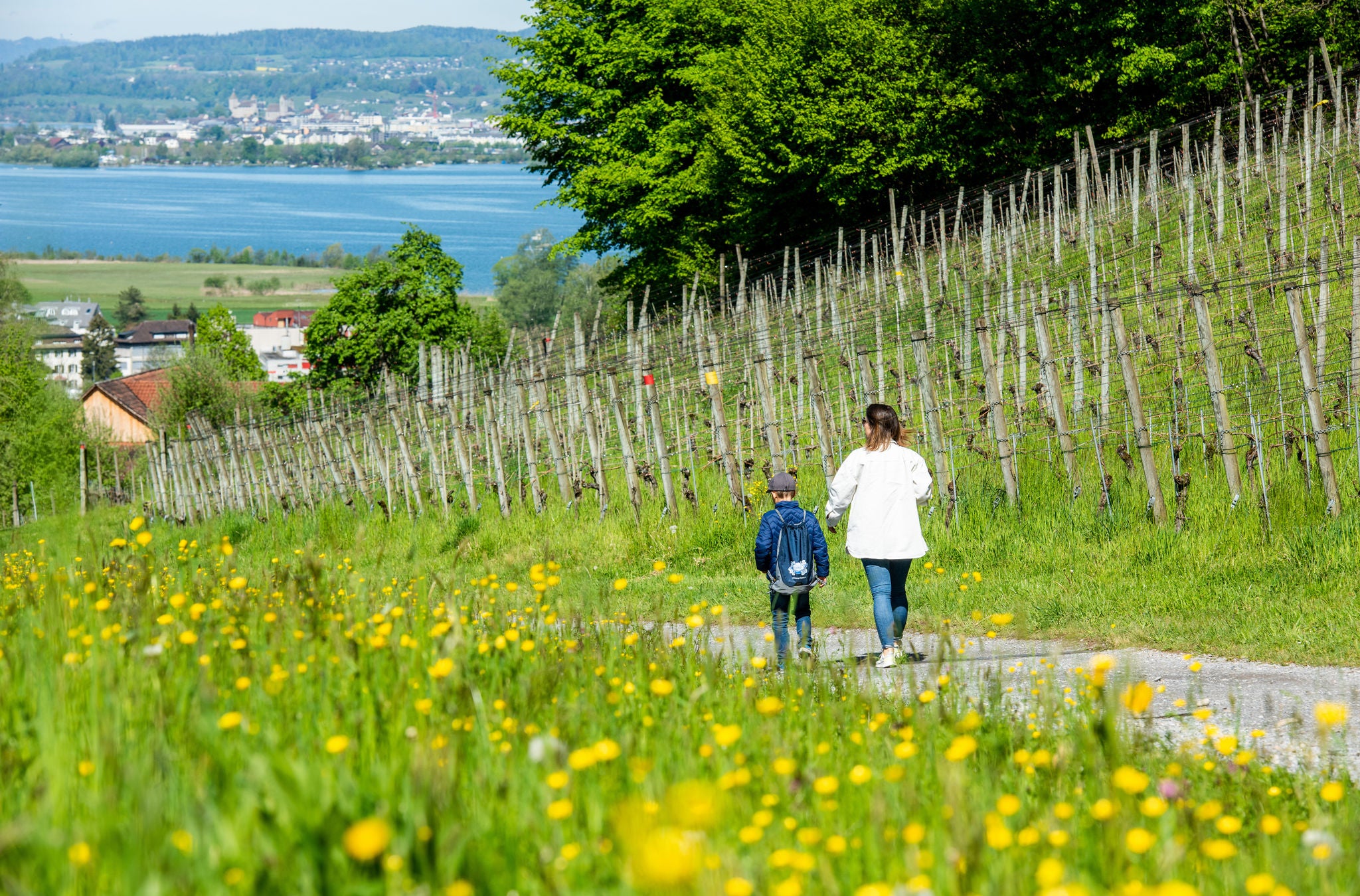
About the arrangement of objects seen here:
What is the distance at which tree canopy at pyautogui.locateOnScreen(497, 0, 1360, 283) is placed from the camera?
31.0 metres

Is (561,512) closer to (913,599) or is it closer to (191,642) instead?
(913,599)

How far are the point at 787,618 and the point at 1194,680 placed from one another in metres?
2.58

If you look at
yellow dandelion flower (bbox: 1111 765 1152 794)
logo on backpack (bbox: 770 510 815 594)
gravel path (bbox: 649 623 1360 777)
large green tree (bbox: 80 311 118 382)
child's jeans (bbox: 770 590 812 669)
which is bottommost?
gravel path (bbox: 649 623 1360 777)

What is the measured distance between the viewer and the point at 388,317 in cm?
4825

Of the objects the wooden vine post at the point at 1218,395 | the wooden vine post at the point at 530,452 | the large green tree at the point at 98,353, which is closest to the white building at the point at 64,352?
the large green tree at the point at 98,353

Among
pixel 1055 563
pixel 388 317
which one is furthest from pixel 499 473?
pixel 388 317

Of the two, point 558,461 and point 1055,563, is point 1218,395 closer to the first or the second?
point 1055,563

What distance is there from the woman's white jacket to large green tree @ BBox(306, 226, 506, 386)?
4145 cm

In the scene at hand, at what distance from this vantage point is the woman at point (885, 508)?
7980 mm

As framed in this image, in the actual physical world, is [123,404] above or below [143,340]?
below

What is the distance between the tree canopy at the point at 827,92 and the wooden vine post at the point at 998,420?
21.6 meters

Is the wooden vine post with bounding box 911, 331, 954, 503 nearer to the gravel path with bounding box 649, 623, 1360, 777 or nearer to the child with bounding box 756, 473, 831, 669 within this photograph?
the gravel path with bounding box 649, 623, 1360, 777

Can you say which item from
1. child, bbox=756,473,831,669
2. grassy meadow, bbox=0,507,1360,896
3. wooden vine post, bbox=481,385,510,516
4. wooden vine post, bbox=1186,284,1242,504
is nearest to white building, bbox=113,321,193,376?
wooden vine post, bbox=481,385,510,516

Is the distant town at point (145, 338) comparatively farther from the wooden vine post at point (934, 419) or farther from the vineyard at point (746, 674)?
the wooden vine post at point (934, 419)
